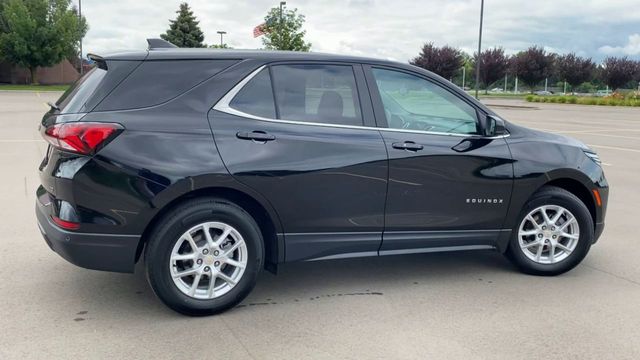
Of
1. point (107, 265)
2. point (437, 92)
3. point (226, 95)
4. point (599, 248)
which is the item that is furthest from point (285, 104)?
point (599, 248)

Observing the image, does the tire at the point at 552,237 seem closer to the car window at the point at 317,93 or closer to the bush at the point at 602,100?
the car window at the point at 317,93

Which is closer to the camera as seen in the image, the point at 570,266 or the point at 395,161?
the point at 395,161

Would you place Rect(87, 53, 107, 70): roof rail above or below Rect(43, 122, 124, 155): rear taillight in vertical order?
above

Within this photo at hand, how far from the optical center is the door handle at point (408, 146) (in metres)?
4.26

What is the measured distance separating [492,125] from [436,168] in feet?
2.03

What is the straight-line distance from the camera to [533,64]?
200 feet

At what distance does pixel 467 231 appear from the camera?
181 inches

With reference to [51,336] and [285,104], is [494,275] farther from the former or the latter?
[51,336]

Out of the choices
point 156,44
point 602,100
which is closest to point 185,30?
point 602,100

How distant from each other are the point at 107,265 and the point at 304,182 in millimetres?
1344

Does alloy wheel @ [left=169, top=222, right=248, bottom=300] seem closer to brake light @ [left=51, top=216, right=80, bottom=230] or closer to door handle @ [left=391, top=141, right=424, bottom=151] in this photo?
brake light @ [left=51, top=216, right=80, bottom=230]

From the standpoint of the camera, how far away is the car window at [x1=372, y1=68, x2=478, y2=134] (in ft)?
14.7

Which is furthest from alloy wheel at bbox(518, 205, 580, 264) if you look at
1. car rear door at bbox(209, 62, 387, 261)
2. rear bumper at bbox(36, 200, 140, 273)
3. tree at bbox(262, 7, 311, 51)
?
tree at bbox(262, 7, 311, 51)

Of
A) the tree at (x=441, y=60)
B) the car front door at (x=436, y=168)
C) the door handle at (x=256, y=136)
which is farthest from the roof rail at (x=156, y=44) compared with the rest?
the tree at (x=441, y=60)
